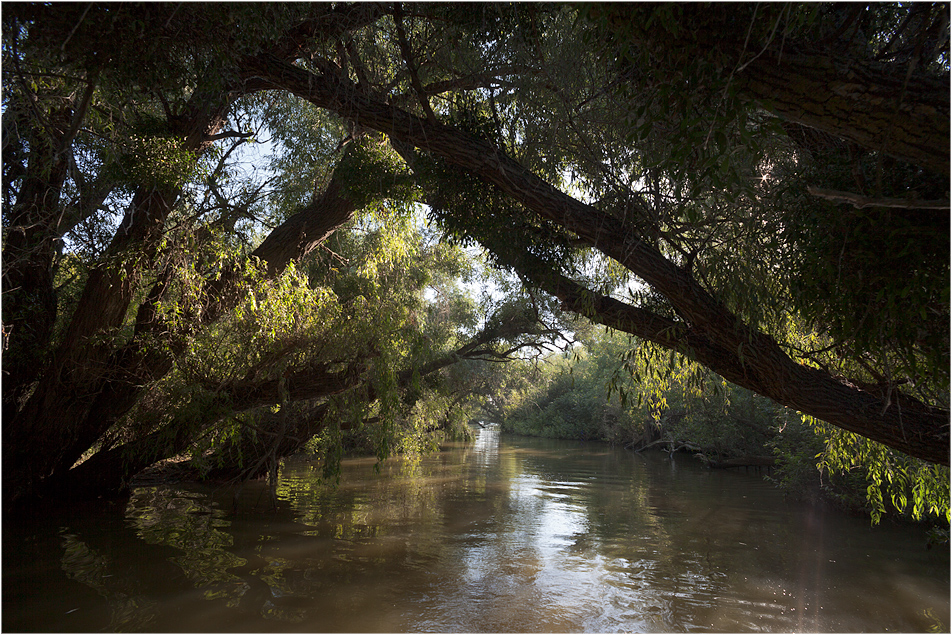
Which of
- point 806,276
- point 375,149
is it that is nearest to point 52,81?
point 375,149

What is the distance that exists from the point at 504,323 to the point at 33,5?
11016mm

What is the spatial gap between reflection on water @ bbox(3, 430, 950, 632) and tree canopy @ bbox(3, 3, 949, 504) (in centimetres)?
158

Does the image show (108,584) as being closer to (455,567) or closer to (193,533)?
(193,533)

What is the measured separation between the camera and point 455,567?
225 inches

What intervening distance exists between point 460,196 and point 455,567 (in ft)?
12.9

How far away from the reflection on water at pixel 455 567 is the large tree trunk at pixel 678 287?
204 cm

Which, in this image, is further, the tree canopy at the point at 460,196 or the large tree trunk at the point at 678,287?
the large tree trunk at the point at 678,287

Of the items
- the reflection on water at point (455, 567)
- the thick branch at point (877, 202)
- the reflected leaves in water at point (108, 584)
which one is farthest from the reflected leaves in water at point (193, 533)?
the thick branch at point (877, 202)

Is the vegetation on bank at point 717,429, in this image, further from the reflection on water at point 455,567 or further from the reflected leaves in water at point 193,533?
the reflected leaves in water at point 193,533

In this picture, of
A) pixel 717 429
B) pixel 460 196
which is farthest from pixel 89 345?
pixel 717 429

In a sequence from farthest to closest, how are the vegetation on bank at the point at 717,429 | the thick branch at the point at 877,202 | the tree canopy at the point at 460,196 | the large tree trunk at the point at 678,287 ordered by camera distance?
1. the vegetation on bank at the point at 717,429
2. the large tree trunk at the point at 678,287
3. the tree canopy at the point at 460,196
4. the thick branch at the point at 877,202

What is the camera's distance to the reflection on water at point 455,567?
4.40 metres

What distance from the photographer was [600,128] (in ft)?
17.5

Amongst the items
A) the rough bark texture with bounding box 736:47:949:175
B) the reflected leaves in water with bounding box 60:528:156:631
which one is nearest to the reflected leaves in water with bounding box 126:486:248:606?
the reflected leaves in water with bounding box 60:528:156:631
